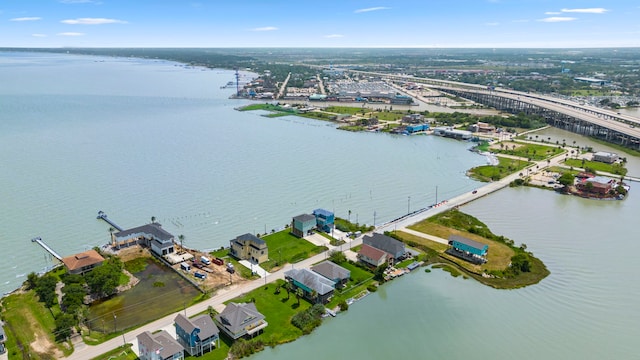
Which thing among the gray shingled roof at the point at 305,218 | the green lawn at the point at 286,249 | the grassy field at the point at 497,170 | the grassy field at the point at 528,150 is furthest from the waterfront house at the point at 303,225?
the grassy field at the point at 528,150

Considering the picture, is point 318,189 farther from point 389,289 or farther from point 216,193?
point 389,289

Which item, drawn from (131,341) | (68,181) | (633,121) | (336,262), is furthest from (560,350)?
(633,121)

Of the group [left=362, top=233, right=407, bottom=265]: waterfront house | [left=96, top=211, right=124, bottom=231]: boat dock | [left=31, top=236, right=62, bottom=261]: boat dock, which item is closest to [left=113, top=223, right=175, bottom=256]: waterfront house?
[left=96, top=211, right=124, bottom=231]: boat dock

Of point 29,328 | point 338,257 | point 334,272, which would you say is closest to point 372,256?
point 338,257

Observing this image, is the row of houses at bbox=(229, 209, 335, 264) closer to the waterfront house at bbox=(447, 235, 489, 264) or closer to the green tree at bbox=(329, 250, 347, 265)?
the green tree at bbox=(329, 250, 347, 265)

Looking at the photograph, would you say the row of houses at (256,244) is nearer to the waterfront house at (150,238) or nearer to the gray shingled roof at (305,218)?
the gray shingled roof at (305,218)
